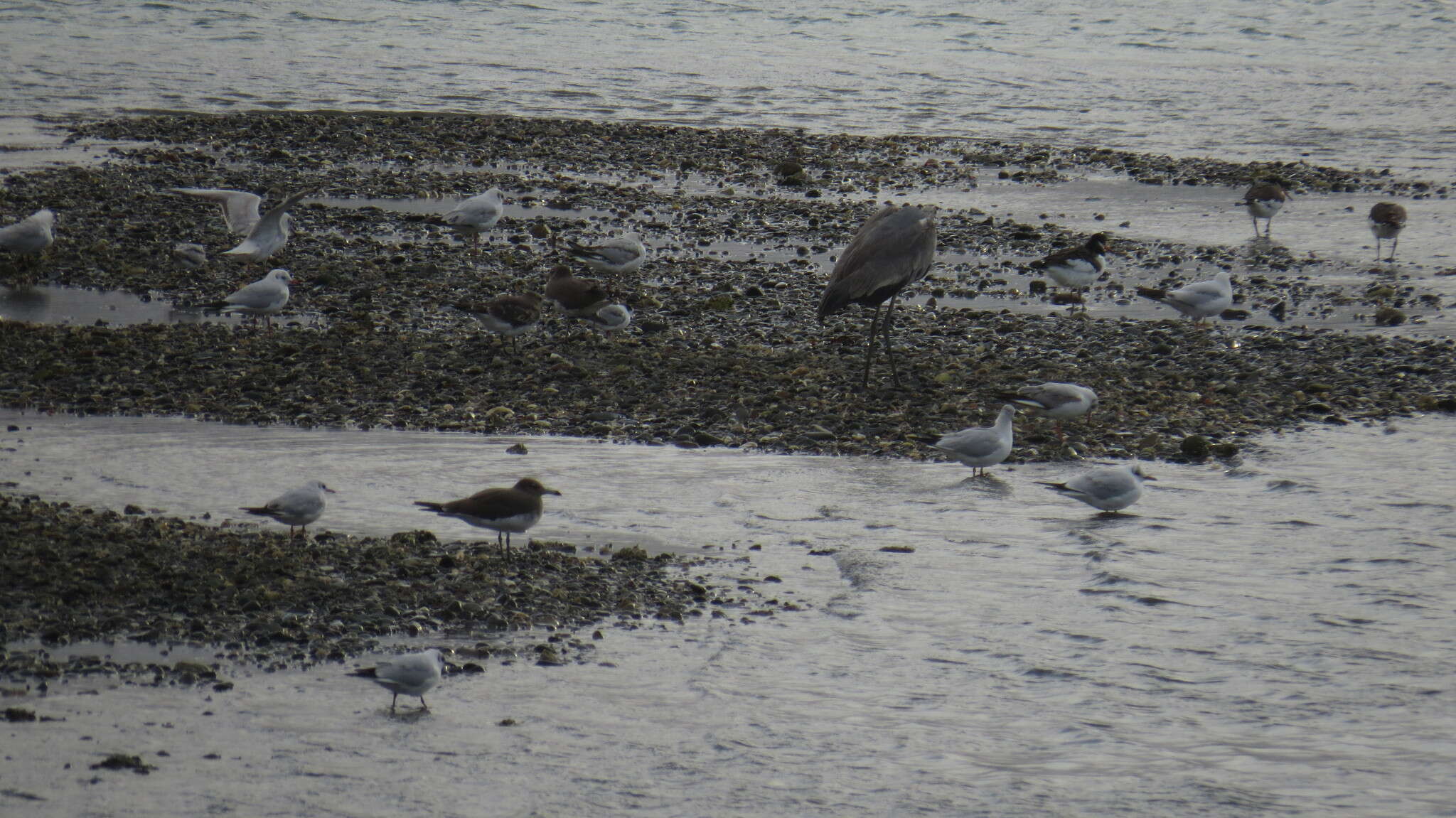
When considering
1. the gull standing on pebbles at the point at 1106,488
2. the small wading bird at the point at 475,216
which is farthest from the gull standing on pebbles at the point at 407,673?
the small wading bird at the point at 475,216

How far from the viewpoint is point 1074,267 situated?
14641mm

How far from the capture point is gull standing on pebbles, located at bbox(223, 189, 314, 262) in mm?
14086

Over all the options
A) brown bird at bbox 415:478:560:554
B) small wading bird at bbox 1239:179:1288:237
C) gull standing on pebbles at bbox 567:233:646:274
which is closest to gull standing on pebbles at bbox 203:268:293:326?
gull standing on pebbles at bbox 567:233:646:274

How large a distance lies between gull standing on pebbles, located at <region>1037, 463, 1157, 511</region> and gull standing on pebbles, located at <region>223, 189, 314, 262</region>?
805cm

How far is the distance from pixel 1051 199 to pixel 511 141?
26.3 feet

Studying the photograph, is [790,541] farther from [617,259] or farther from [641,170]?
[641,170]

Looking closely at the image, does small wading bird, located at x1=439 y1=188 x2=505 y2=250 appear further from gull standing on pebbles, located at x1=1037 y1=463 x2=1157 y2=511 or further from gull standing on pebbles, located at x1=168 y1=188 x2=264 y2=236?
gull standing on pebbles, located at x1=1037 y1=463 x2=1157 y2=511

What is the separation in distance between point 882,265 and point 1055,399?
229 centimetres

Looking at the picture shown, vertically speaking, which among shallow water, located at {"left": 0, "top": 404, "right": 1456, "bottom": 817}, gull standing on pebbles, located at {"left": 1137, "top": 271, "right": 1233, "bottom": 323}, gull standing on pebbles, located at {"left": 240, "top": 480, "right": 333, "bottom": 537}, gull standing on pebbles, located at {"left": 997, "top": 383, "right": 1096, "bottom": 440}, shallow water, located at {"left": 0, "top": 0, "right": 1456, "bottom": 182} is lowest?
shallow water, located at {"left": 0, "top": 404, "right": 1456, "bottom": 817}

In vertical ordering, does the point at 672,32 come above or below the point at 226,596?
above

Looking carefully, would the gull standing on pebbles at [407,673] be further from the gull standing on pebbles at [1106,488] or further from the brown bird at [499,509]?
the gull standing on pebbles at [1106,488]

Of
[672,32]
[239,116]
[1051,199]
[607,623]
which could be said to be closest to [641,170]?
[1051,199]

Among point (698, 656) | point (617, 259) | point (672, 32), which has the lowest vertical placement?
point (698, 656)

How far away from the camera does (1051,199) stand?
20.4 meters
